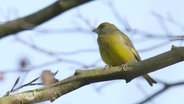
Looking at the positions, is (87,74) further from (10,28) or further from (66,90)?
(10,28)

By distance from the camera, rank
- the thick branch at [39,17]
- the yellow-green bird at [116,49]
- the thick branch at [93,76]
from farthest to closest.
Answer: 1. the yellow-green bird at [116,49]
2. the thick branch at [39,17]
3. the thick branch at [93,76]

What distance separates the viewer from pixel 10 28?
5.27m

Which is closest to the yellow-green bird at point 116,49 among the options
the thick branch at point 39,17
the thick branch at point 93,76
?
the thick branch at point 39,17

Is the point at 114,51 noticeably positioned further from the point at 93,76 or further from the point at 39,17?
the point at 93,76

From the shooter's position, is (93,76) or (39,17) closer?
(93,76)

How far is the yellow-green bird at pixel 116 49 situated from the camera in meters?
6.05

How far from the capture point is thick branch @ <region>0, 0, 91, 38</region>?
17.0 feet

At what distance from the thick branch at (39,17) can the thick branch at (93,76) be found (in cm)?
165

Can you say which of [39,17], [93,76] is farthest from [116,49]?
[93,76]

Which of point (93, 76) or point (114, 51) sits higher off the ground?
point (93, 76)

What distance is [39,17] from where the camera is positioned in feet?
17.2

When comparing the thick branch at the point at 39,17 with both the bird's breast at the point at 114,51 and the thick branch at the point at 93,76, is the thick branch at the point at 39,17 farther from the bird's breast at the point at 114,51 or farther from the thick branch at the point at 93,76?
the thick branch at the point at 93,76

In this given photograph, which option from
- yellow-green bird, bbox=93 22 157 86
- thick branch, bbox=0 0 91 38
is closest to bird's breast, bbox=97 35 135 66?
yellow-green bird, bbox=93 22 157 86

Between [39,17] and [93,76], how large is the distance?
182 centimetres
